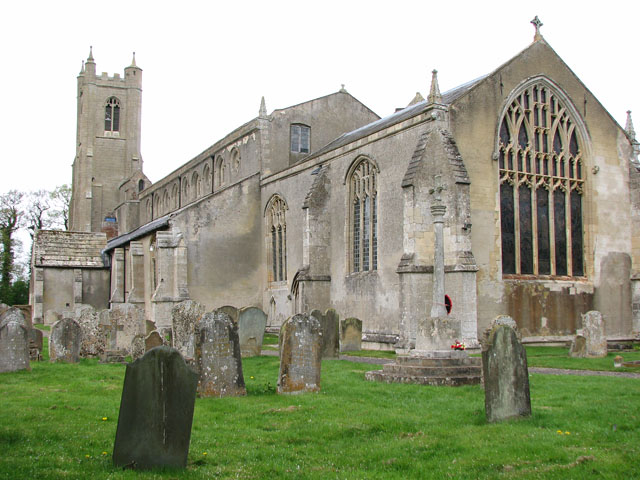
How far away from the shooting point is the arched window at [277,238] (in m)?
30.0

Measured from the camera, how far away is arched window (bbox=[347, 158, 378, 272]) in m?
23.8

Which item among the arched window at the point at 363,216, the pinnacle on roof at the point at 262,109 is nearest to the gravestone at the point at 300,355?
the arched window at the point at 363,216

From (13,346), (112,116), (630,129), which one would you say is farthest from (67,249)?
(630,129)

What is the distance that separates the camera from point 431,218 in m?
20.5

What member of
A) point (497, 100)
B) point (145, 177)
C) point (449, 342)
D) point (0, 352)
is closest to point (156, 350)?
point (449, 342)

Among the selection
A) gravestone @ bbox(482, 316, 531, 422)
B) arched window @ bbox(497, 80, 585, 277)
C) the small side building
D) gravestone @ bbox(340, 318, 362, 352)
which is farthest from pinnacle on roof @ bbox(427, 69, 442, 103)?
the small side building

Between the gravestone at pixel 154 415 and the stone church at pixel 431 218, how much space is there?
1066 cm

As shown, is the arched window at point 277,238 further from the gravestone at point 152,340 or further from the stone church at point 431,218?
the gravestone at point 152,340

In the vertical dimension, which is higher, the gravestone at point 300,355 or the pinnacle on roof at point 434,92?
the pinnacle on roof at point 434,92

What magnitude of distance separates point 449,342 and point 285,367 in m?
3.54

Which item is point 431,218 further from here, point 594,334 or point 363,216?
point 594,334

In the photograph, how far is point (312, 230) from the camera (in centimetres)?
2603

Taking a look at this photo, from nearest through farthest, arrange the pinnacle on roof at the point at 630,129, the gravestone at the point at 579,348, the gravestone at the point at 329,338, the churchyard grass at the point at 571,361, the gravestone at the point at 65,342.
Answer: the churchyard grass at the point at 571,361
the gravestone at the point at 65,342
the gravestone at the point at 329,338
the gravestone at the point at 579,348
the pinnacle on roof at the point at 630,129

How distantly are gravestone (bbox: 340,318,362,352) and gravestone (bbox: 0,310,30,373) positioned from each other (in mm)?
9344
